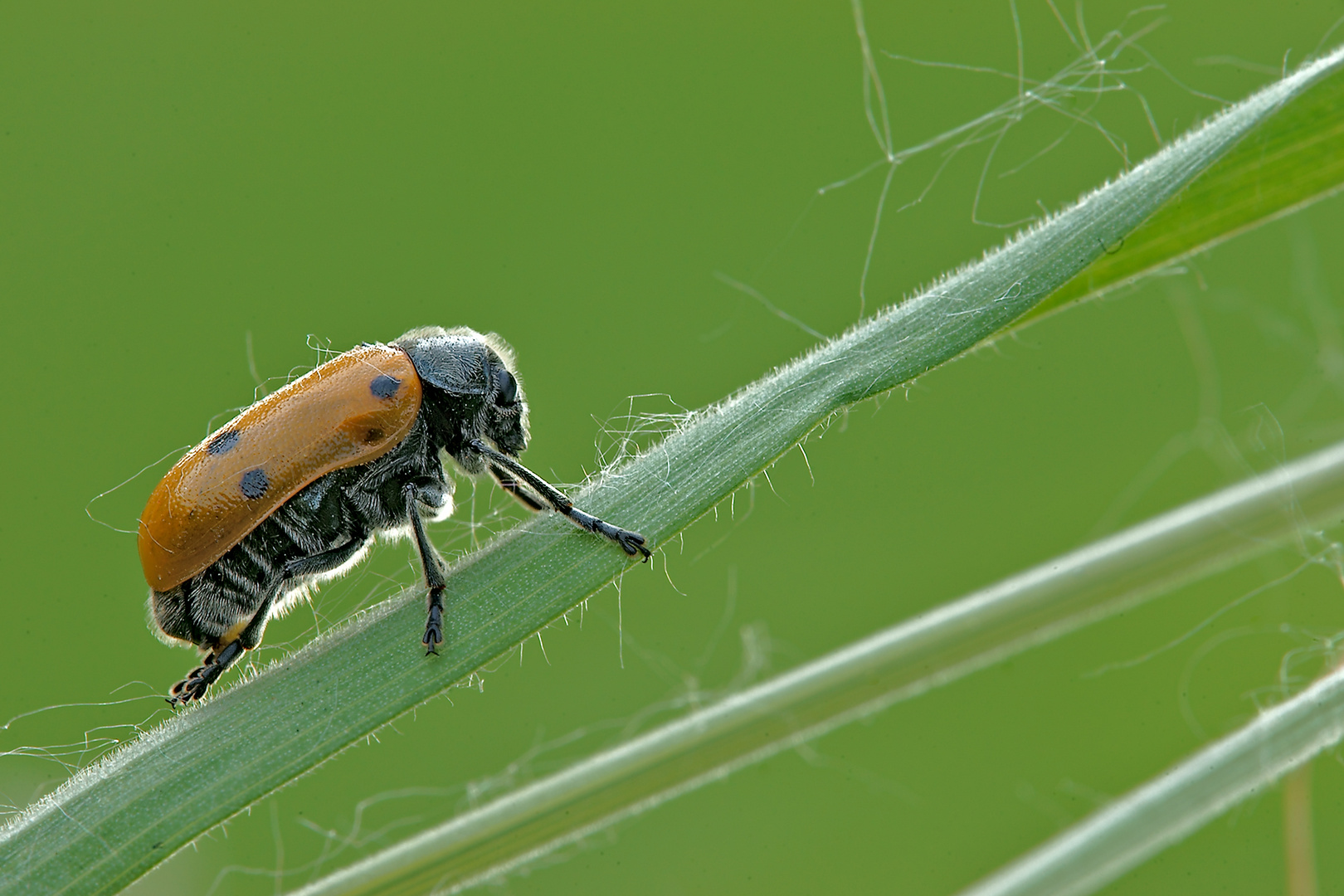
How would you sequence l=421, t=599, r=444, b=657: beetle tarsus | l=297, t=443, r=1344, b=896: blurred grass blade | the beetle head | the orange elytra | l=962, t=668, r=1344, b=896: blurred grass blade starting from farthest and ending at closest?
1. the beetle head
2. the orange elytra
3. l=297, t=443, r=1344, b=896: blurred grass blade
4. l=962, t=668, r=1344, b=896: blurred grass blade
5. l=421, t=599, r=444, b=657: beetle tarsus

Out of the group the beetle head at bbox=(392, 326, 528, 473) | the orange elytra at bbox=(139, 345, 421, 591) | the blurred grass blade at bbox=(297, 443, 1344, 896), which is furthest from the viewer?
the beetle head at bbox=(392, 326, 528, 473)

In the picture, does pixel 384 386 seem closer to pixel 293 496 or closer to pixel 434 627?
pixel 293 496

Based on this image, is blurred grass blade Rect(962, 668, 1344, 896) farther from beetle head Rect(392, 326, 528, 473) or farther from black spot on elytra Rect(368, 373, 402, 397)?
black spot on elytra Rect(368, 373, 402, 397)

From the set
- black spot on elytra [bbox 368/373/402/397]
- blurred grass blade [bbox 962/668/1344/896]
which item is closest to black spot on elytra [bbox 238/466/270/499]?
black spot on elytra [bbox 368/373/402/397]

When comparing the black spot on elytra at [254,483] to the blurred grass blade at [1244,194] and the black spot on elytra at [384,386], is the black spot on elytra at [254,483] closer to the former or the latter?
the black spot on elytra at [384,386]

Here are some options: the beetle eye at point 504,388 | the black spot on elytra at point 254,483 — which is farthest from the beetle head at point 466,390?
the black spot on elytra at point 254,483

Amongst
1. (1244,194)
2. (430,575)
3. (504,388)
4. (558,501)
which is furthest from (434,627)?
(1244,194)
